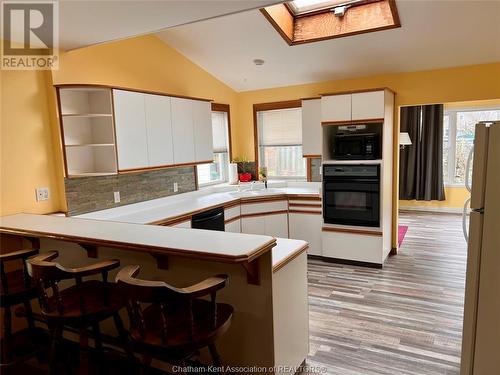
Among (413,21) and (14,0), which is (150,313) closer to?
(14,0)

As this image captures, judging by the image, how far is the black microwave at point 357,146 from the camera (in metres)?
4.14

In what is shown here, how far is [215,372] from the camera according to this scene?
6.33ft

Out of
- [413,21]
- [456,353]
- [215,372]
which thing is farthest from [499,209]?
[413,21]

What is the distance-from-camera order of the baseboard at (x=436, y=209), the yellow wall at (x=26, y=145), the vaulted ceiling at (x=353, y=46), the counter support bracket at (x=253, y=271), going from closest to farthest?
1. the counter support bracket at (x=253, y=271)
2. the yellow wall at (x=26, y=145)
3. the vaulted ceiling at (x=353, y=46)
4. the baseboard at (x=436, y=209)

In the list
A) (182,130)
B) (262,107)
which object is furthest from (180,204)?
(262,107)

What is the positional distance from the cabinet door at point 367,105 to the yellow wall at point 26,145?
311cm

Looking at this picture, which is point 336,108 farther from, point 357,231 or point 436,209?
point 436,209

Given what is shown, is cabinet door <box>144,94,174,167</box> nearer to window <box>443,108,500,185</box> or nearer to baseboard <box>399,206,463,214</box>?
baseboard <box>399,206,463,214</box>

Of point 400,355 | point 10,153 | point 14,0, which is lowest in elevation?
point 400,355

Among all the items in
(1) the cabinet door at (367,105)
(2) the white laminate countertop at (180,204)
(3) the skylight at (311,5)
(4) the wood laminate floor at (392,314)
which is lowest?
(4) the wood laminate floor at (392,314)

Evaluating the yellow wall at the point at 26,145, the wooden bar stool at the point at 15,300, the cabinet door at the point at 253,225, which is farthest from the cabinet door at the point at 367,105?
the wooden bar stool at the point at 15,300

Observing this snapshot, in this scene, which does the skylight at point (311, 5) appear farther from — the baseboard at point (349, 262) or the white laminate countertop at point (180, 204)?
the baseboard at point (349, 262)

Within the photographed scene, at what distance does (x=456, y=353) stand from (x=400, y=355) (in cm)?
40

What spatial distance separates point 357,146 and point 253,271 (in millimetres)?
2739
